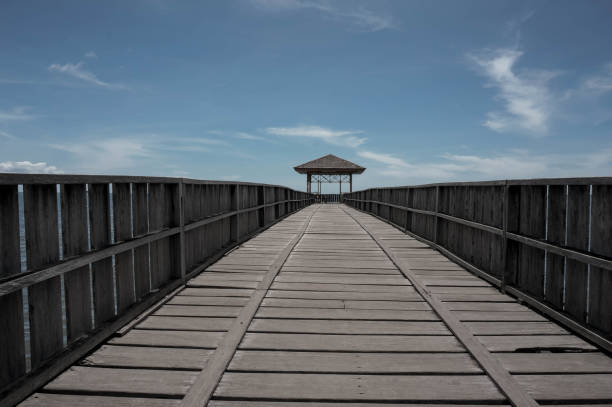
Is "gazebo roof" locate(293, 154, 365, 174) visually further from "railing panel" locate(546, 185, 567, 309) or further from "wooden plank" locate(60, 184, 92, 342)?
"wooden plank" locate(60, 184, 92, 342)

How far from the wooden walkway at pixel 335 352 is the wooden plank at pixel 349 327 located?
2cm

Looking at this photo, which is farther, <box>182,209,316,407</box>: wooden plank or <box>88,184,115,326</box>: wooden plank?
<box>88,184,115,326</box>: wooden plank

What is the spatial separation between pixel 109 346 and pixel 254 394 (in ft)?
4.39

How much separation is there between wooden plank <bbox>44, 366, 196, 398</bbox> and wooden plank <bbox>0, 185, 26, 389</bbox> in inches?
10.0

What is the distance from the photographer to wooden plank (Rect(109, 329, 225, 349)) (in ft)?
9.70

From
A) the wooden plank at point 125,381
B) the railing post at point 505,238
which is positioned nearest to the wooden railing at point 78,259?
the wooden plank at point 125,381

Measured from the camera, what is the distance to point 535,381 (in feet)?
8.16

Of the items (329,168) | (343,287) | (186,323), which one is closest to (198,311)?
(186,323)

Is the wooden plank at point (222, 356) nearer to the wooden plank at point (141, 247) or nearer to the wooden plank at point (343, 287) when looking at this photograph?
the wooden plank at point (343, 287)

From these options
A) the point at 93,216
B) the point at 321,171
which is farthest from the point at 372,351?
the point at 321,171

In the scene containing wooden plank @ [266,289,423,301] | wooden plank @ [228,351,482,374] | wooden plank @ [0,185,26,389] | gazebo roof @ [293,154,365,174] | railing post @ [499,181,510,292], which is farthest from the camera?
gazebo roof @ [293,154,365,174]

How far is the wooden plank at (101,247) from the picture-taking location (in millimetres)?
2990

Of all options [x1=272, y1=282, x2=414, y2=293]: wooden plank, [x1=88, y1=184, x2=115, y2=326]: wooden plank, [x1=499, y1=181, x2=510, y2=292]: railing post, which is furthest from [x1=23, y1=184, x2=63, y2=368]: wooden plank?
[x1=499, y1=181, x2=510, y2=292]: railing post

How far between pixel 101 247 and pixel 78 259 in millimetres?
341
